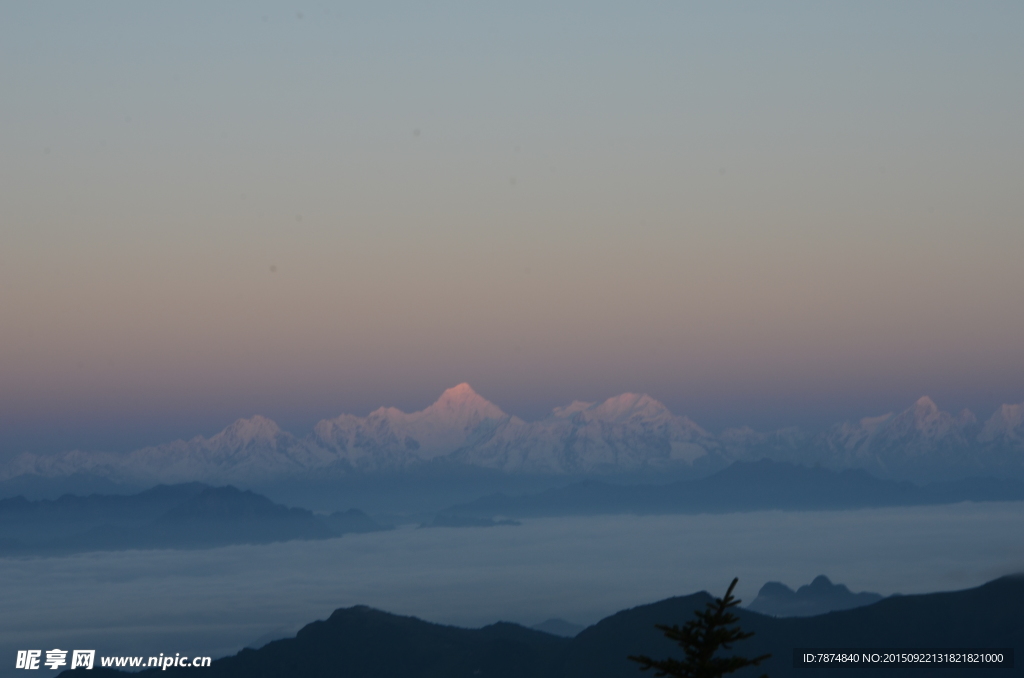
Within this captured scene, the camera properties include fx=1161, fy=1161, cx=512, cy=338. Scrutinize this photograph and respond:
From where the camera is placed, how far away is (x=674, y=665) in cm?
2978

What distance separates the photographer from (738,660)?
28688 mm

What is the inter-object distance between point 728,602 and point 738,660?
59.4 inches

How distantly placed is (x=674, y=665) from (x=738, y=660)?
1.85 metres

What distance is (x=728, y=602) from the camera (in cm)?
2955

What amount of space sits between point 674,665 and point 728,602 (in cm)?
215
